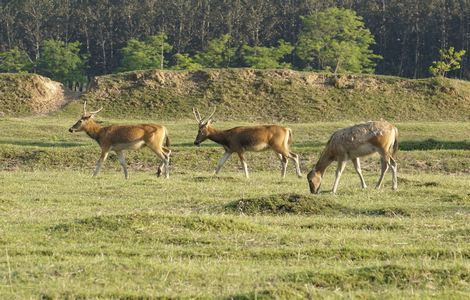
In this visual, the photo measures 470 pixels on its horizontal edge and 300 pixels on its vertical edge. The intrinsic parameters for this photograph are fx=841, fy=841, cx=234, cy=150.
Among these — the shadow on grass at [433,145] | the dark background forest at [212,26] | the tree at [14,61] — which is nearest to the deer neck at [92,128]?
the shadow on grass at [433,145]

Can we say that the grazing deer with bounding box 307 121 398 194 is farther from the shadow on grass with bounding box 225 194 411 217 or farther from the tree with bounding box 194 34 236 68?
the tree with bounding box 194 34 236 68

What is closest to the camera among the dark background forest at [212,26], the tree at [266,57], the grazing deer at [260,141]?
A: the grazing deer at [260,141]

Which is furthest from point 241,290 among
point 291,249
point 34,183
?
point 34,183

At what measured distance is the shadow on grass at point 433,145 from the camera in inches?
1270

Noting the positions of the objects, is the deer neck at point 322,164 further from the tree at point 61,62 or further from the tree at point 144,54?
the tree at point 61,62

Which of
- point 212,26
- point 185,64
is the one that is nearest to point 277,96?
point 185,64

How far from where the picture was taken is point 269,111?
147 feet

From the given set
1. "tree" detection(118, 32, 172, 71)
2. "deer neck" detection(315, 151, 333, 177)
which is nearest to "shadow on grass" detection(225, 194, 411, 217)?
"deer neck" detection(315, 151, 333, 177)

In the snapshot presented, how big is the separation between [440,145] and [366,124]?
13960 mm

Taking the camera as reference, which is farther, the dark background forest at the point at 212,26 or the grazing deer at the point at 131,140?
the dark background forest at the point at 212,26

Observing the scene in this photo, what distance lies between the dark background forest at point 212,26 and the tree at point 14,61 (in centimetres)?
342

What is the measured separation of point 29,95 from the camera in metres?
46.1

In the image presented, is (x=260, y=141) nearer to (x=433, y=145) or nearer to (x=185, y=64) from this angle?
(x=433, y=145)

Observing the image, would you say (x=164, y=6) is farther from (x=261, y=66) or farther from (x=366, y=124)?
(x=366, y=124)
